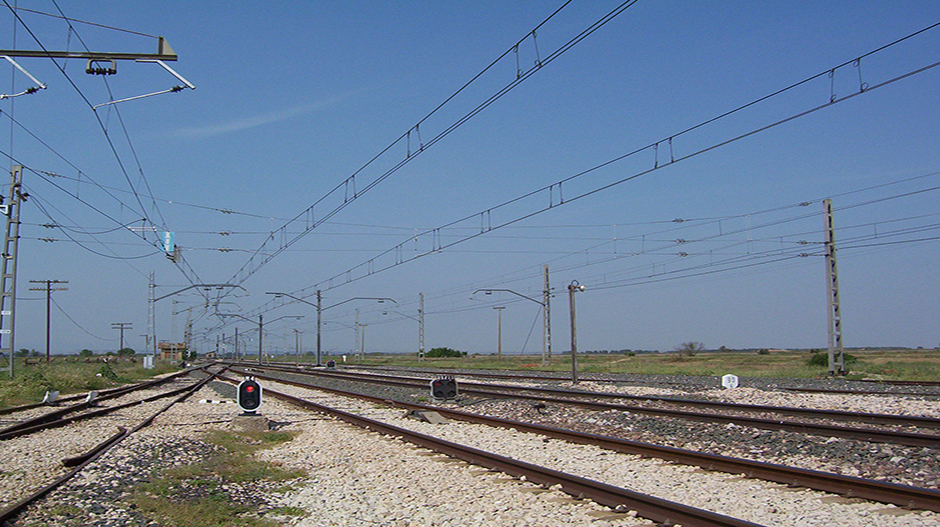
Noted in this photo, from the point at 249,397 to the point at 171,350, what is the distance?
82.6m

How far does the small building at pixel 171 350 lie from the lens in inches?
3462

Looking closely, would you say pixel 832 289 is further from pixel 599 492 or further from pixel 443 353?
pixel 443 353

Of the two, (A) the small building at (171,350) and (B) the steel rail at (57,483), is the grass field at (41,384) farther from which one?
(A) the small building at (171,350)

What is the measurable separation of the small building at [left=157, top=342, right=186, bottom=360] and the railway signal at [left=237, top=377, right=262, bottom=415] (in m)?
73.3

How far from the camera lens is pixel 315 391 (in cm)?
3225

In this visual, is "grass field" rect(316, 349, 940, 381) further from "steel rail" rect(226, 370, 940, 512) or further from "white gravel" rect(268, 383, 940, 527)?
"white gravel" rect(268, 383, 940, 527)

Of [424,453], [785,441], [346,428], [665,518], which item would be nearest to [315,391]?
[346,428]

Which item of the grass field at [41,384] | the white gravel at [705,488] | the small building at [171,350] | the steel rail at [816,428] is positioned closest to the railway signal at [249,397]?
the white gravel at [705,488]

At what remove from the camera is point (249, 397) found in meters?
18.2

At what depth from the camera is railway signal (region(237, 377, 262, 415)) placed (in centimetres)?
1808

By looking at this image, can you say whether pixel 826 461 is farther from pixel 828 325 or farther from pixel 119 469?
pixel 828 325

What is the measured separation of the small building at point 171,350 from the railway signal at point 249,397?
73285 millimetres

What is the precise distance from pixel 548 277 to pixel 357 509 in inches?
1740

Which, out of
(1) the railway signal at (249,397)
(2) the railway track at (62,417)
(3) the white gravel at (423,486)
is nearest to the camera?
(3) the white gravel at (423,486)
